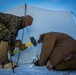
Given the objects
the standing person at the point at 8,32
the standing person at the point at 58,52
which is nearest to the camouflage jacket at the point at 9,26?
the standing person at the point at 8,32

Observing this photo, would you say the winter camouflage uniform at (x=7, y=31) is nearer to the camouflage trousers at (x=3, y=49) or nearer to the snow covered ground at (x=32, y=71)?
the camouflage trousers at (x=3, y=49)

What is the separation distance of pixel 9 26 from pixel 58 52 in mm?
796

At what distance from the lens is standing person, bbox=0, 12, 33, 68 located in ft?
8.67

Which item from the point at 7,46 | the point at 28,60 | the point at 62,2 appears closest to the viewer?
the point at 7,46

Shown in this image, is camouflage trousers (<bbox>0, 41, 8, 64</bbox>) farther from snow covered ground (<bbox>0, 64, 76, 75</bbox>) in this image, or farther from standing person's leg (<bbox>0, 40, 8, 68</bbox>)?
snow covered ground (<bbox>0, 64, 76, 75</bbox>)

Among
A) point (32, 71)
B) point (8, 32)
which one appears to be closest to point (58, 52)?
point (32, 71)

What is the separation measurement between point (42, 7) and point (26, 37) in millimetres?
681

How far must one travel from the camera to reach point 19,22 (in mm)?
2807

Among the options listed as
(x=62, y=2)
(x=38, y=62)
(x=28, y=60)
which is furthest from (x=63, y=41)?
(x=62, y=2)

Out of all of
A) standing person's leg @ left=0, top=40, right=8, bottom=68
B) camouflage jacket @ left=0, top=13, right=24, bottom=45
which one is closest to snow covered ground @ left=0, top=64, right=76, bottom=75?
standing person's leg @ left=0, top=40, right=8, bottom=68

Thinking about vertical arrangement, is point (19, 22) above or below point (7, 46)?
above

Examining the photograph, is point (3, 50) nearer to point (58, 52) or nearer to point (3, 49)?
point (3, 49)

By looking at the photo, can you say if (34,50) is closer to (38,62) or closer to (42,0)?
(38,62)

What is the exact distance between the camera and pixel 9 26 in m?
2.77
